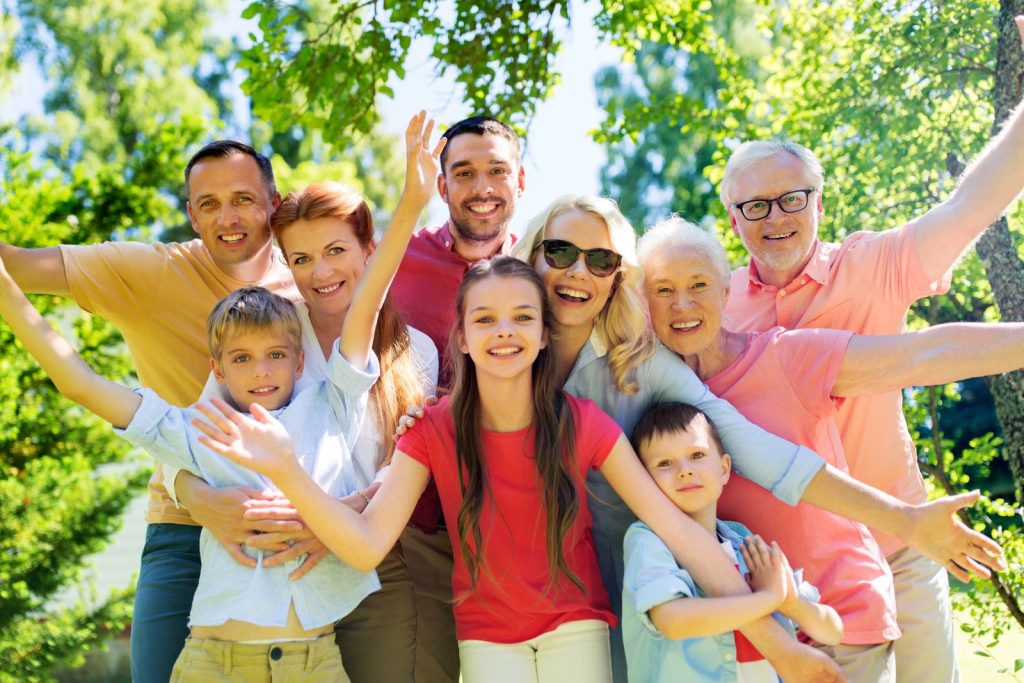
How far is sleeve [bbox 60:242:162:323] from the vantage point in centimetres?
353

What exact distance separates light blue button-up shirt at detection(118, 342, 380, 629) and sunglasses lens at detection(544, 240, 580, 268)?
0.66m

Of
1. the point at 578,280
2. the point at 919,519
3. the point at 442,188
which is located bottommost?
the point at 919,519

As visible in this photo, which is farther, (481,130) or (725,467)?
(481,130)

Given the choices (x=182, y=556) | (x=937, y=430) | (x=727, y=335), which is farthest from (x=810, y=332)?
(x=937, y=430)

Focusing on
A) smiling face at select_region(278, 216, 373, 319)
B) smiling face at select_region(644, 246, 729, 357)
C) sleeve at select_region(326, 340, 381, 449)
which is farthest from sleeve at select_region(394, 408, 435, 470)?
smiling face at select_region(644, 246, 729, 357)

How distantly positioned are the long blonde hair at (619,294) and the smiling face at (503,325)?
10.6 inches

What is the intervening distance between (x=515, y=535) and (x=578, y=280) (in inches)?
32.3

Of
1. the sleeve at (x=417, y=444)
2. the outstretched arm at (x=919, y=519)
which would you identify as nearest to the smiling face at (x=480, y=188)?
the sleeve at (x=417, y=444)

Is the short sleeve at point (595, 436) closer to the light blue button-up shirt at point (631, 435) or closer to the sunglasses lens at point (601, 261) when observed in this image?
the light blue button-up shirt at point (631, 435)

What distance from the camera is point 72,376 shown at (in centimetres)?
274

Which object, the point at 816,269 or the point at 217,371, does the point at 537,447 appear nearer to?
the point at 217,371

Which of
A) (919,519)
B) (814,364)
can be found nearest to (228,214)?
(814,364)

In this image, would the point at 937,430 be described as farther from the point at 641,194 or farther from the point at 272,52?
the point at 641,194

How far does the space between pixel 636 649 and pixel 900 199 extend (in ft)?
12.0
